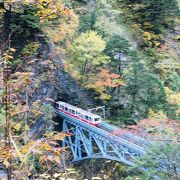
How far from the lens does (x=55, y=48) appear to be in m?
20.4

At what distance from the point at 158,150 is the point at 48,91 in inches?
376

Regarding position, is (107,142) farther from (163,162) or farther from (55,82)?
(55,82)

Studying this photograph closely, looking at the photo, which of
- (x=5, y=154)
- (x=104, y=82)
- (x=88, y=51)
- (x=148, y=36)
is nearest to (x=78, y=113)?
(x=104, y=82)

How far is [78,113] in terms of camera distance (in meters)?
18.9

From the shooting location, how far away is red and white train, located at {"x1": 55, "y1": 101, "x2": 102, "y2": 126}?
17.7 m

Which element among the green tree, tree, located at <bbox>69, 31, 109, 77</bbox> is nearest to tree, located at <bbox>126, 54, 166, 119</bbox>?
tree, located at <bbox>69, 31, 109, 77</bbox>

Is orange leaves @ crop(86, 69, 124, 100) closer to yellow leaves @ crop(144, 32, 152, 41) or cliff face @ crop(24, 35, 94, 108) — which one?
cliff face @ crop(24, 35, 94, 108)

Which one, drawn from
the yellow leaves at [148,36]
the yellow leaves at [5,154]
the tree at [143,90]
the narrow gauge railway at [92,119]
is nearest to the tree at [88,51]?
the tree at [143,90]

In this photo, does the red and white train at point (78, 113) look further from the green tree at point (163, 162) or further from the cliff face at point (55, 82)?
the green tree at point (163, 162)

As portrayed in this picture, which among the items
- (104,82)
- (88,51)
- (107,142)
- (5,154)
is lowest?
(107,142)

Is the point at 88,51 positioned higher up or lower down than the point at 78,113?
higher up

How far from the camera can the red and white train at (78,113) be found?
58.0ft

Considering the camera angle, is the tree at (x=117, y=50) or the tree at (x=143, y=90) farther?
the tree at (x=117, y=50)

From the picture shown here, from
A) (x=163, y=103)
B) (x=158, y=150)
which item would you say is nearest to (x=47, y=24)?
(x=163, y=103)
